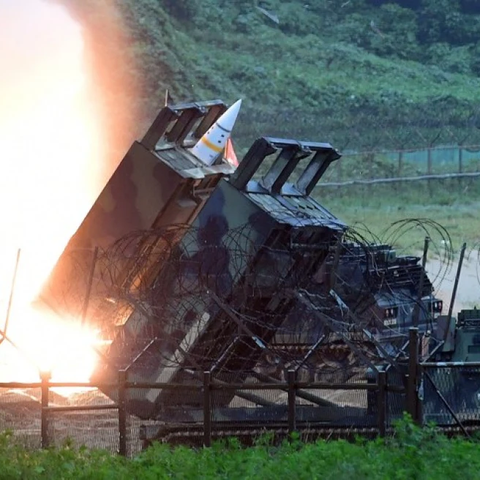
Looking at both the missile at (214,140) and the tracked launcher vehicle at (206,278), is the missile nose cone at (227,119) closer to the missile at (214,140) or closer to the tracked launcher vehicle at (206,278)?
the missile at (214,140)

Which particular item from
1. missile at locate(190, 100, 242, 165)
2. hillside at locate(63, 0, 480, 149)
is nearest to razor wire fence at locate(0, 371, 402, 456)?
missile at locate(190, 100, 242, 165)

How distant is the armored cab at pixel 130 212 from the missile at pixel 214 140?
30 cm

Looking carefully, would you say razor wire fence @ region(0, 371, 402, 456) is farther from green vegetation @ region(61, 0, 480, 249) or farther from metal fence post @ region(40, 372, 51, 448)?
green vegetation @ region(61, 0, 480, 249)

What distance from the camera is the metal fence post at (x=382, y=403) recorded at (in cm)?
1256

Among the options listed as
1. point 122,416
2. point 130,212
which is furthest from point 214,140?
point 122,416

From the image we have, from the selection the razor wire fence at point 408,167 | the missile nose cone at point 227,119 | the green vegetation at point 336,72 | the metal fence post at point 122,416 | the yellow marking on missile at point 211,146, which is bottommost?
the metal fence post at point 122,416

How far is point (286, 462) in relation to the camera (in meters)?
10.2

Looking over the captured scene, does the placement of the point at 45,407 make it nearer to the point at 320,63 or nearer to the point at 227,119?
the point at 227,119

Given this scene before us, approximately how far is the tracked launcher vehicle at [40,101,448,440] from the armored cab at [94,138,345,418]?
1cm

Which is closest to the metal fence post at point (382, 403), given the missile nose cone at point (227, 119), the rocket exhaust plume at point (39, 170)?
the rocket exhaust plume at point (39, 170)

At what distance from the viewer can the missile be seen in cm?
1781

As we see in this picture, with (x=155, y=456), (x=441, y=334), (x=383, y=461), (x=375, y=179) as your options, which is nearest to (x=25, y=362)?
(x=441, y=334)

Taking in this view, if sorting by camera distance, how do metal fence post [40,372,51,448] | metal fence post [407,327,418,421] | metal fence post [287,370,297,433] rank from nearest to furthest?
metal fence post [407,327,418,421] < metal fence post [287,370,297,433] < metal fence post [40,372,51,448]

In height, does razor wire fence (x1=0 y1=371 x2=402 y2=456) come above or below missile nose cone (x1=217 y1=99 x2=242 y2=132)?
below
